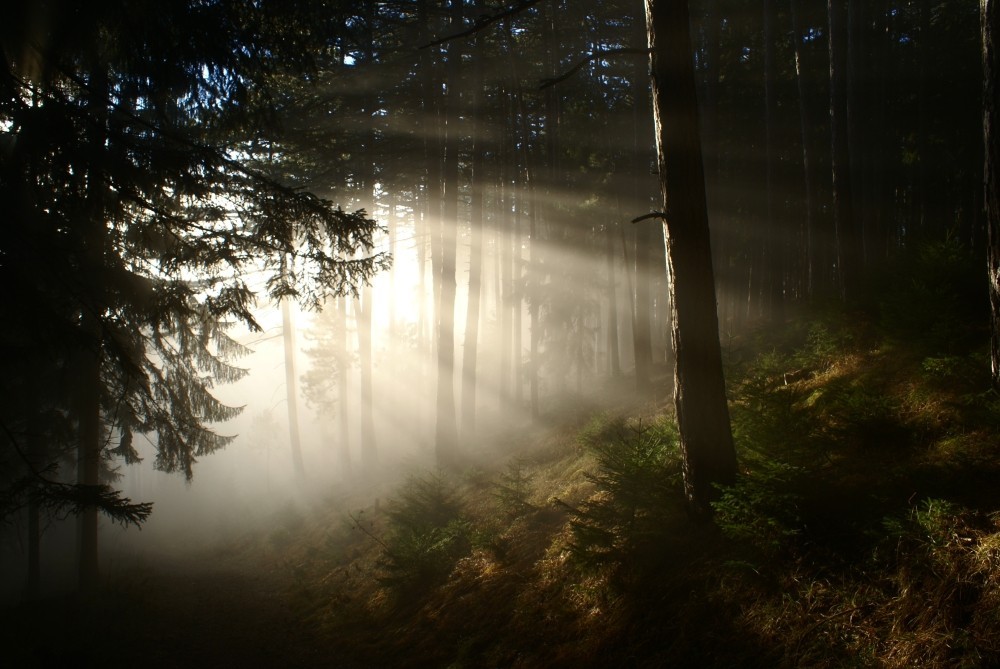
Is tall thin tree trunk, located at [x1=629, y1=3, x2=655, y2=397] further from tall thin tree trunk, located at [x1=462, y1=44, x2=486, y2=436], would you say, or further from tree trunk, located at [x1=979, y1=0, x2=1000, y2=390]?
tree trunk, located at [x1=979, y1=0, x2=1000, y2=390]

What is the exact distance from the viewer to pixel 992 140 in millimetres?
4676

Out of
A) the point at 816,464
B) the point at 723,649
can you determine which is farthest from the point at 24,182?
the point at 816,464

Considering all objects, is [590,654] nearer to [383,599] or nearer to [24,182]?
[383,599]

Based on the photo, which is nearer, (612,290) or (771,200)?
(771,200)

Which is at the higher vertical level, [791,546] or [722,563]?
[791,546]

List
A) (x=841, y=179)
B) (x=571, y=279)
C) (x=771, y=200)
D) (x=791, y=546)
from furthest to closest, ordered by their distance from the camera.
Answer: (x=571, y=279) < (x=771, y=200) < (x=841, y=179) < (x=791, y=546)

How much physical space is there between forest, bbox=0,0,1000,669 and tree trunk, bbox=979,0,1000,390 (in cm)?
8

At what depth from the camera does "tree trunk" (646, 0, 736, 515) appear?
213 inches

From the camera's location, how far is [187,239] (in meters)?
7.16

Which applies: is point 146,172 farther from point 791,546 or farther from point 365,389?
point 365,389

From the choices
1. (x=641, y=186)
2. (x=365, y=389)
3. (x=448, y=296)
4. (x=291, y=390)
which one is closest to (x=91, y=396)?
(x=448, y=296)

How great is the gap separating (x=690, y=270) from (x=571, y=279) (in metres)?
16.9

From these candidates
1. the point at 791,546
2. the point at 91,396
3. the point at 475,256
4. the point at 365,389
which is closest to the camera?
the point at 791,546

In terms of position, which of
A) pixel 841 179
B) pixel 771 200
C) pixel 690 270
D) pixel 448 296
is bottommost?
pixel 690 270
